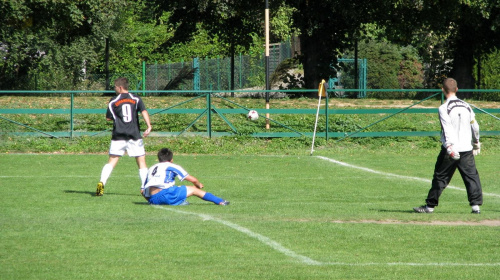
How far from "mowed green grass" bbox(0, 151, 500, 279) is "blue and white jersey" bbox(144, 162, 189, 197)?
363mm

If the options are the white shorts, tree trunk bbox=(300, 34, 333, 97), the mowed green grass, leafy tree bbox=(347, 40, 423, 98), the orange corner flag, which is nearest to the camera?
the mowed green grass

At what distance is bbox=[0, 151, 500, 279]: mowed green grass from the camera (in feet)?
23.1

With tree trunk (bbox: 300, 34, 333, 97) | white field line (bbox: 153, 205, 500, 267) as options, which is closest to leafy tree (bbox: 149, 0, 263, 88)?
tree trunk (bbox: 300, 34, 333, 97)

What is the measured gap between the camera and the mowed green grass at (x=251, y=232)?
23.1 ft

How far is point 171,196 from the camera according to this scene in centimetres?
1105

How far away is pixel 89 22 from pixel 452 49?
623 inches

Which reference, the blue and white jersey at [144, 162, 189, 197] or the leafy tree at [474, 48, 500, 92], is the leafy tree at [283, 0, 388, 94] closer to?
the leafy tree at [474, 48, 500, 92]

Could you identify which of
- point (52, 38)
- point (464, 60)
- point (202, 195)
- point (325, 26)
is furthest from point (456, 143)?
point (52, 38)

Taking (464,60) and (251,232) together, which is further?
(464,60)

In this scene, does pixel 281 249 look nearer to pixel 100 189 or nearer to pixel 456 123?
pixel 456 123

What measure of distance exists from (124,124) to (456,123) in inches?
204

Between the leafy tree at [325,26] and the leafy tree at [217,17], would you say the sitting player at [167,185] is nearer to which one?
the leafy tree at [217,17]

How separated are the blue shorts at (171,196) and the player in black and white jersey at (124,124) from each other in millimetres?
1348

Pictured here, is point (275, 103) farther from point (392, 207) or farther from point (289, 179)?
point (392, 207)
